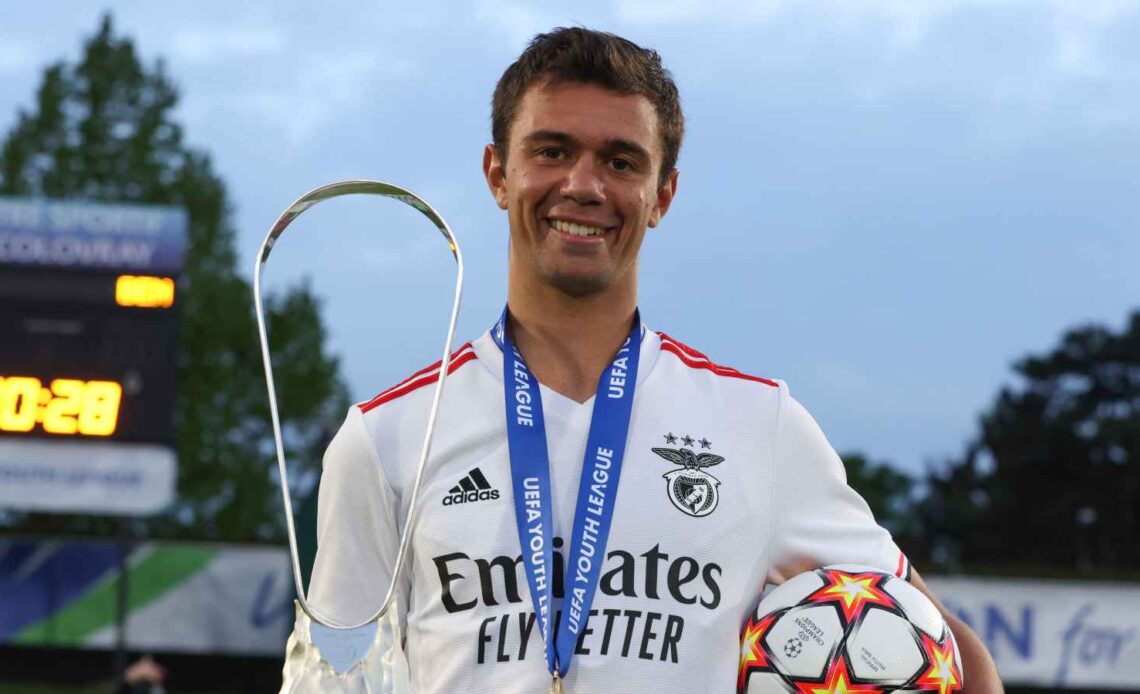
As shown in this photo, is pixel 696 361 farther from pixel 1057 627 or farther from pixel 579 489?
pixel 1057 627

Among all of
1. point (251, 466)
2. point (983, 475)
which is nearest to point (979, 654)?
point (251, 466)

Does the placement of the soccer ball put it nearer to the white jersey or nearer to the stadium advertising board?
the white jersey

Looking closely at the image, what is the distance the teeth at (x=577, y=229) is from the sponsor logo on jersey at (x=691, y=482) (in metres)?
0.38

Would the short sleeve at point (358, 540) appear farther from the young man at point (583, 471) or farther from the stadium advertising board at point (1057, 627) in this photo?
the stadium advertising board at point (1057, 627)

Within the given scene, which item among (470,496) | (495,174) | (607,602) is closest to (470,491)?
(470,496)

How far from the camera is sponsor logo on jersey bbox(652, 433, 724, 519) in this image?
2561mm

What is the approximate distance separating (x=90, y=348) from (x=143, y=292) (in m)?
0.68

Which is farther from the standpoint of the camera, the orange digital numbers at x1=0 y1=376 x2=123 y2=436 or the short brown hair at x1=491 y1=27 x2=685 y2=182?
the orange digital numbers at x1=0 y1=376 x2=123 y2=436

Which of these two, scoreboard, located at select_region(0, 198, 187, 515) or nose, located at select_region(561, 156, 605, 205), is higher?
nose, located at select_region(561, 156, 605, 205)

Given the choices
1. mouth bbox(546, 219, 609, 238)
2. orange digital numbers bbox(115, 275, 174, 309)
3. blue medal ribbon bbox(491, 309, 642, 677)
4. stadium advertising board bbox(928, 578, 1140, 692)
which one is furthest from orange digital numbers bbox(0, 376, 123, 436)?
mouth bbox(546, 219, 609, 238)

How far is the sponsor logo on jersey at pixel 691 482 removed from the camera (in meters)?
2.56

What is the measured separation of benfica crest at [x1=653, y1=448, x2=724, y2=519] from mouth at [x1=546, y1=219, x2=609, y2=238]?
0.38m

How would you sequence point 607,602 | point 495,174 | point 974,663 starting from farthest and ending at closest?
1. point 495,174
2. point 974,663
3. point 607,602

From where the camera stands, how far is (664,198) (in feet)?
9.05
